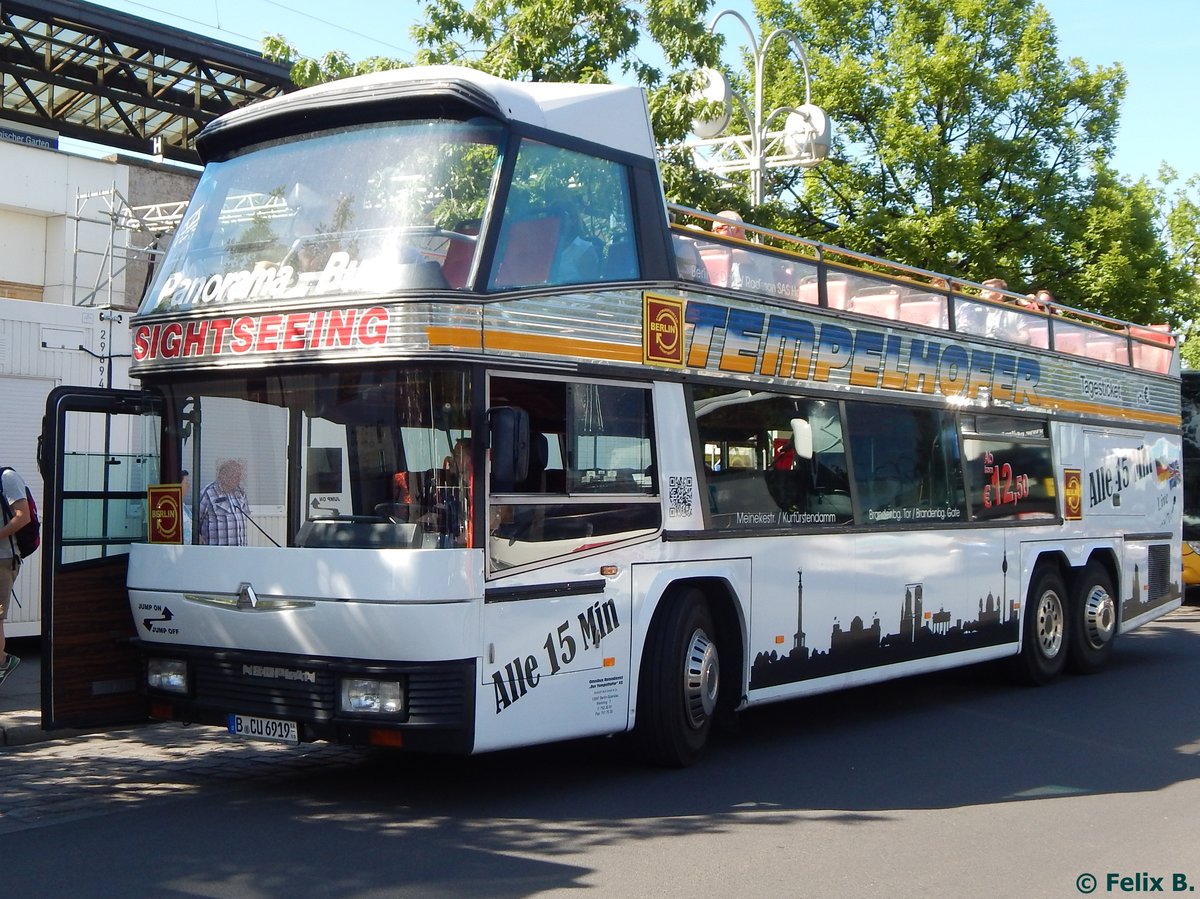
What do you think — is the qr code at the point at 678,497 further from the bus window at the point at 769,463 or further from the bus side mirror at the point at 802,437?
the bus side mirror at the point at 802,437

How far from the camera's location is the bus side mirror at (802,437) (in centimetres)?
991

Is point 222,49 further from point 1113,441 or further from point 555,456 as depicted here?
point 555,456

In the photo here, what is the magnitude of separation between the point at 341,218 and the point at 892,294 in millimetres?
5357

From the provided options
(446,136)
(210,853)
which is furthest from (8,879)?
(446,136)

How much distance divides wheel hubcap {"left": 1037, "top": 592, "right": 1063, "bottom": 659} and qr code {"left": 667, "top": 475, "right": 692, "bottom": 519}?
19.3ft

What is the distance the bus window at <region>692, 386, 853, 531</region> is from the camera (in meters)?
9.07

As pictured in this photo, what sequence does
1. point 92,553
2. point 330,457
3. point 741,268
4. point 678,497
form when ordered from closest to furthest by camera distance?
point 330,457 → point 92,553 → point 678,497 → point 741,268

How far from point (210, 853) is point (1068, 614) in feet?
31.8

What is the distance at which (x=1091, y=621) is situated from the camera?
46.1 feet

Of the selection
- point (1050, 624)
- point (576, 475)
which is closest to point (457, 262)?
point (576, 475)

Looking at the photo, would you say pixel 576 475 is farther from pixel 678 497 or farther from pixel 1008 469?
pixel 1008 469

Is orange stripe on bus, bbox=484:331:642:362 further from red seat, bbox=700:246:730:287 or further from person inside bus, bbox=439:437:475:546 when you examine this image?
red seat, bbox=700:246:730:287

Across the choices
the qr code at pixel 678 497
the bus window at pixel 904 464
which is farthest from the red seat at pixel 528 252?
the bus window at pixel 904 464

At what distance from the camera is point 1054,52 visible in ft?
84.1
